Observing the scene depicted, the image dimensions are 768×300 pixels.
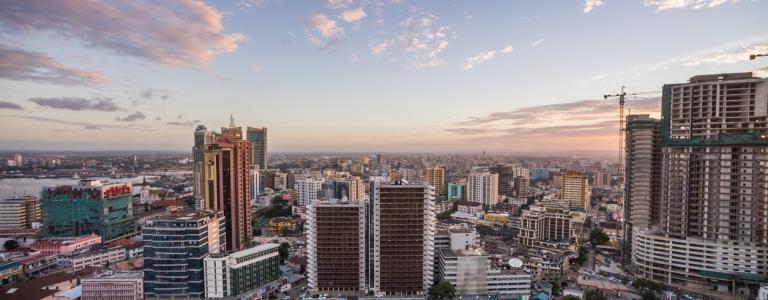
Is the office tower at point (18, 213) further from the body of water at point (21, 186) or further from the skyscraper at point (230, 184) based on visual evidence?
the skyscraper at point (230, 184)

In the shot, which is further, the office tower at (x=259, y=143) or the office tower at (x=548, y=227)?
the office tower at (x=259, y=143)

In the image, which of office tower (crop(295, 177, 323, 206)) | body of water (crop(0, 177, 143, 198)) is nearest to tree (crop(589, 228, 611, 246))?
office tower (crop(295, 177, 323, 206))

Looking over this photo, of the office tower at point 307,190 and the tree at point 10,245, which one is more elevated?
the office tower at point 307,190

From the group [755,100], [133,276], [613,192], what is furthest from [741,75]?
[613,192]

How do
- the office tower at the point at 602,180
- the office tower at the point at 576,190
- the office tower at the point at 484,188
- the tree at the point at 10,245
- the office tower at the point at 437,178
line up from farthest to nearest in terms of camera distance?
the office tower at the point at 602,180 → the office tower at the point at 437,178 → the office tower at the point at 484,188 → the office tower at the point at 576,190 → the tree at the point at 10,245

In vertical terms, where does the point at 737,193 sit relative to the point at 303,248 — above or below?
above

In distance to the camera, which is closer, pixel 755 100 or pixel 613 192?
pixel 755 100

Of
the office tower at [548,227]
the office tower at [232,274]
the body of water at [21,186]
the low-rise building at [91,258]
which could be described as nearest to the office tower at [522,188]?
the office tower at [548,227]

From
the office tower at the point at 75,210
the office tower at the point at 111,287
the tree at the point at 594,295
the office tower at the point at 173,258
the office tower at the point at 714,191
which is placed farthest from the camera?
the office tower at the point at 75,210

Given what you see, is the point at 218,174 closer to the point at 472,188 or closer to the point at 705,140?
the point at 705,140
